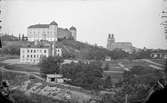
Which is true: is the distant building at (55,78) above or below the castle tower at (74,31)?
below

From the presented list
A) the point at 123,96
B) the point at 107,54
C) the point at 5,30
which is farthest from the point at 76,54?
the point at 5,30

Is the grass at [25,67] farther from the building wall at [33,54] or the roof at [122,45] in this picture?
the roof at [122,45]

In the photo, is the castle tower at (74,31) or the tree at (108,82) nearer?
the tree at (108,82)

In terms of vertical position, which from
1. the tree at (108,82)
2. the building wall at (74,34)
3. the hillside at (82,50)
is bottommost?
the tree at (108,82)

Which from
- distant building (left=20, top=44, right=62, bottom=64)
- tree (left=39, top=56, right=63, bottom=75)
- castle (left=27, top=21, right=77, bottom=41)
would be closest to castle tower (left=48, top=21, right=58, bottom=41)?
castle (left=27, top=21, right=77, bottom=41)

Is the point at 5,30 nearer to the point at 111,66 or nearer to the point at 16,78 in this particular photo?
the point at 16,78

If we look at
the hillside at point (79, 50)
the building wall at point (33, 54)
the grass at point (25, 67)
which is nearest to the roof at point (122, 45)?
the hillside at point (79, 50)

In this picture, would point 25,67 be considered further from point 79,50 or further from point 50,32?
point 79,50
